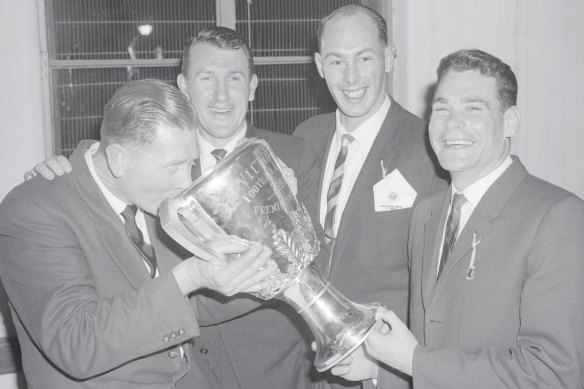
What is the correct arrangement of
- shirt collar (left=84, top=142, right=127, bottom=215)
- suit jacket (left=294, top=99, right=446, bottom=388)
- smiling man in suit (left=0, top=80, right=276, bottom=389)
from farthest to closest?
suit jacket (left=294, top=99, right=446, bottom=388), shirt collar (left=84, top=142, right=127, bottom=215), smiling man in suit (left=0, top=80, right=276, bottom=389)

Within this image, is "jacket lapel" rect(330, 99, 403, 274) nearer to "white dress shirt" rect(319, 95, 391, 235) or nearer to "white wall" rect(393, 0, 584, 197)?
"white dress shirt" rect(319, 95, 391, 235)

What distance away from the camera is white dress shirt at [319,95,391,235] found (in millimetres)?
2236

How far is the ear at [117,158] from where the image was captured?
1.45 meters

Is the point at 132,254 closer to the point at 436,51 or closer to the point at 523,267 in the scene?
the point at 523,267

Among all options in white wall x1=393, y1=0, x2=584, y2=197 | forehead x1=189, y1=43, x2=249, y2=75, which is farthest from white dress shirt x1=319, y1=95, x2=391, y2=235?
white wall x1=393, y1=0, x2=584, y2=197

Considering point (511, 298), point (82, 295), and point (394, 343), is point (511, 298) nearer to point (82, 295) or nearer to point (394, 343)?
point (394, 343)

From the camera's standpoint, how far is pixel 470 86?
5.51 ft

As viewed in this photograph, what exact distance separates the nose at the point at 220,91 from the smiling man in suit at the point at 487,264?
86 centimetres

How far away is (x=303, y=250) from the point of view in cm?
136

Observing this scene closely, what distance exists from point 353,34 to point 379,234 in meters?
0.78

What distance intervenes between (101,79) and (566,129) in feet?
8.20

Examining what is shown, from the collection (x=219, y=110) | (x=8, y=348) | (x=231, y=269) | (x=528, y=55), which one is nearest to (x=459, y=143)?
(x=231, y=269)

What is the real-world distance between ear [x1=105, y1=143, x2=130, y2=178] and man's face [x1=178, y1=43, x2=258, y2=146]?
88 cm

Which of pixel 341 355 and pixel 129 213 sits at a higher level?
pixel 129 213
